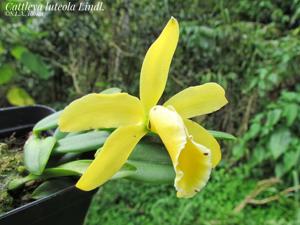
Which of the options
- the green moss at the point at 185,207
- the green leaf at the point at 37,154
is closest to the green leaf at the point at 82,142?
the green leaf at the point at 37,154

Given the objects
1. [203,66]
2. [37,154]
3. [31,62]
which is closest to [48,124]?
[37,154]

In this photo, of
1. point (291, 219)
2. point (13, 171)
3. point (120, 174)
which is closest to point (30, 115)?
point (13, 171)

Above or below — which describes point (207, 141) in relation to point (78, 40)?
above

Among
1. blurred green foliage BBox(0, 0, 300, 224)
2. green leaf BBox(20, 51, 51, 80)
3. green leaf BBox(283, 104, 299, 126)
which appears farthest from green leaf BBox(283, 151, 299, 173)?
green leaf BBox(20, 51, 51, 80)

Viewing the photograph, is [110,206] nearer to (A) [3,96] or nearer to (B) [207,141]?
(A) [3,96]

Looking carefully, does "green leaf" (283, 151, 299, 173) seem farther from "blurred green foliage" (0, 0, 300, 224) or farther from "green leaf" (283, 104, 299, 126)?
"green leaf" (283, 104, 299, 126)

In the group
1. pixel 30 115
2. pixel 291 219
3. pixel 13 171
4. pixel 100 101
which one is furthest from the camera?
pixel 291 219
